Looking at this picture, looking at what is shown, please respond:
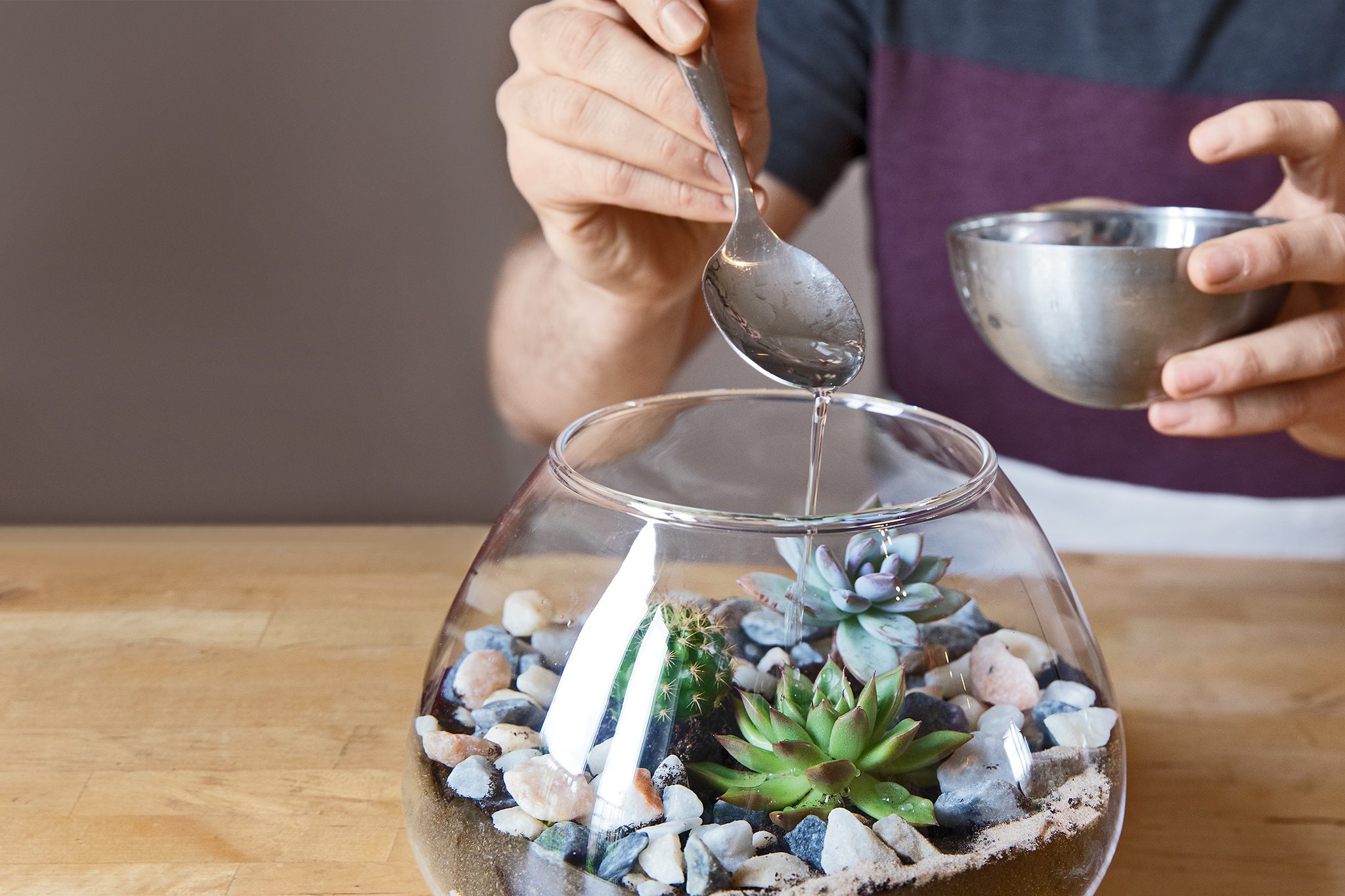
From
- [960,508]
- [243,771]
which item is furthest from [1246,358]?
[243,771]

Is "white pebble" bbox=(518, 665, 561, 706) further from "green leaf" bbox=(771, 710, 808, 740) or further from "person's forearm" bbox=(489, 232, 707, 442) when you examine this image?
"person's forearm" bbox=(489, 232, 707, 442)

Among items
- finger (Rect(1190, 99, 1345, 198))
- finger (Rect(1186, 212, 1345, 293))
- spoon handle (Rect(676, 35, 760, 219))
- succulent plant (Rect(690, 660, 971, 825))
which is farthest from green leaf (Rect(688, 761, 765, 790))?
finger (Rect(1190, 99, 1345, 198))

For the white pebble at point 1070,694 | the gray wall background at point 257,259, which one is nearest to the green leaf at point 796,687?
the white pebble at point 1070,694

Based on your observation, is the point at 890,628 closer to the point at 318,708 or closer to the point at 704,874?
the point at 704,874

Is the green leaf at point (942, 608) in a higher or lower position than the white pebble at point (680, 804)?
higher

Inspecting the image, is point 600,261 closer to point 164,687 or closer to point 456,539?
point 456,539

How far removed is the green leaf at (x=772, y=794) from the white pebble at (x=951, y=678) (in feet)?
0.20

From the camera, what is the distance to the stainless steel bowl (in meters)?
0.56

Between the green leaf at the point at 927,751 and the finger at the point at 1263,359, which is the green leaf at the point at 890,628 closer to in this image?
the green leaf at the point at 927,751

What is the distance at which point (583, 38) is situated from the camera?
54 cm

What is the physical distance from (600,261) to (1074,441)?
0.60m

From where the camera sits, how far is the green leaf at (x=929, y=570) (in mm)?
394

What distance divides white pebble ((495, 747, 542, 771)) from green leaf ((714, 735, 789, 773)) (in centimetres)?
7

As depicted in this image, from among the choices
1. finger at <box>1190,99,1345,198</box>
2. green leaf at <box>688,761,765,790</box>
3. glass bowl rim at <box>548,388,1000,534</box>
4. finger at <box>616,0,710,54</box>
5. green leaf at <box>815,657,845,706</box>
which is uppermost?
finger at <box>616,0,710,54</box>
